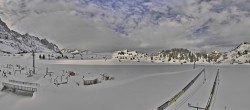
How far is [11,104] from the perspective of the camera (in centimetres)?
1728

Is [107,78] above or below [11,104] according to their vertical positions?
above

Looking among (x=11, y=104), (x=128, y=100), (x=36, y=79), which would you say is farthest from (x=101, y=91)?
(x=36, y=79)

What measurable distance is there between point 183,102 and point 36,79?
15.1 meters

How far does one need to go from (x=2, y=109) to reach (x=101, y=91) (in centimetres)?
674

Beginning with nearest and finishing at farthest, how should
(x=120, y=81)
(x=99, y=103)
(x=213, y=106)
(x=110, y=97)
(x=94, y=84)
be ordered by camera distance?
(x=213, y=106)
(x=99, y=103)
(x=110, y=97)
(x=94, y=84)
(x=120, y=81)

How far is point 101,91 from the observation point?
1811 centimetres

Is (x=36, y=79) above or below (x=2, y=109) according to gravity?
above

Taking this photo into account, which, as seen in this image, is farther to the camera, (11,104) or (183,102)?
(11,104)

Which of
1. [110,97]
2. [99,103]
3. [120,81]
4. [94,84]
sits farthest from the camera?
[120,81]

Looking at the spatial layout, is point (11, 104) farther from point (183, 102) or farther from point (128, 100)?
point (183, 102)

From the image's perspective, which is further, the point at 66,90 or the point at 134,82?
the point at 134,82

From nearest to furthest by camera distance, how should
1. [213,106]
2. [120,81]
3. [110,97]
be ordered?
[213,106] → [110,97] → [120,81]

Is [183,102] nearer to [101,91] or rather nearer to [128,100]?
[128,100]

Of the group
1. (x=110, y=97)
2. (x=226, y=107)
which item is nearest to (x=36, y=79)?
(x=110, y=97)
